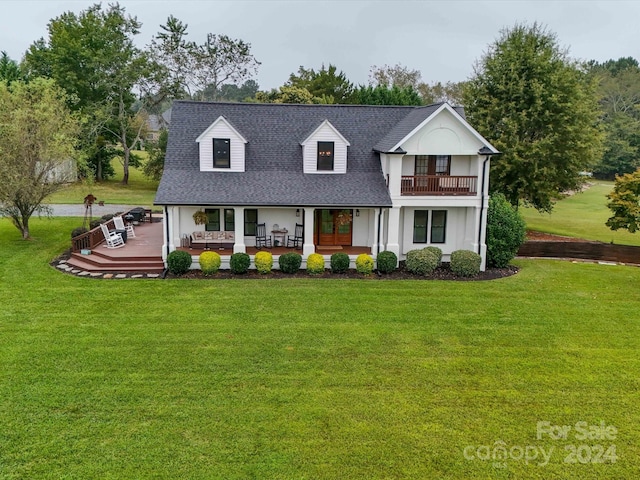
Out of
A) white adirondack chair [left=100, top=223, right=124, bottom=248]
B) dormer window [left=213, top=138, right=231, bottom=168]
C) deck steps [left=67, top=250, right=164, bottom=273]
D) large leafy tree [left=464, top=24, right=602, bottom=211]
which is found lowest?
deck steps [left=67, top=250, right=164, bottom=273]

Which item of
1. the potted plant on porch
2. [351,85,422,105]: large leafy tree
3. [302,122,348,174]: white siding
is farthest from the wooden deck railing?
[351,85,422,105]: large leafy tree

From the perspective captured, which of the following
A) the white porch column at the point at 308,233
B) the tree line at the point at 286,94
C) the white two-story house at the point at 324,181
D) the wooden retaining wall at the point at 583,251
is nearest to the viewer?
the white two-story house at the point at 324,181

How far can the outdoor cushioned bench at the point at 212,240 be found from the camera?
21.1 m

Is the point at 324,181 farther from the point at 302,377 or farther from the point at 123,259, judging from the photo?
the point at 302,377

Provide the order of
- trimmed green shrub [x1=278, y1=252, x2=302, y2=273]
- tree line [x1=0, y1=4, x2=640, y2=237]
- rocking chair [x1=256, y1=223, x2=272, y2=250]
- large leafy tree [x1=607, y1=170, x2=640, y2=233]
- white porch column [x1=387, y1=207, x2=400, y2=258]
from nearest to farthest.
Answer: trimmed green shrub [x1=278, y1=252, x2=302, y2=273], white porch column [x1=387, y1=207, x2=400, y2=258], rocking chair [x1=256, y1=223, x2=272, y2=250], large leafy tree [x1=607, y1=170, x2=640, y2=233], tree line [x1=0, y1=4, x2=640, y2=237]

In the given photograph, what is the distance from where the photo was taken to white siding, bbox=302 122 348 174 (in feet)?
69.1

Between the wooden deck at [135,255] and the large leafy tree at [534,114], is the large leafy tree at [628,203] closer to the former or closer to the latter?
the large leafy tree at [534,114]

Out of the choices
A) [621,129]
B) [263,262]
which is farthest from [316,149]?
[621,129]

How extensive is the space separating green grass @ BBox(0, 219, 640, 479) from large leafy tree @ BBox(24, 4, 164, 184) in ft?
101

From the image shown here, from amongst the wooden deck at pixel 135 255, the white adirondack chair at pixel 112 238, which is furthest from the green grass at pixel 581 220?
the white adirondack chair at pixel 112 238

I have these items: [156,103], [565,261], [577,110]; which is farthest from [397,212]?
[156,103]

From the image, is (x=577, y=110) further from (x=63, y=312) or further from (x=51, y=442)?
(x=51, y=442)

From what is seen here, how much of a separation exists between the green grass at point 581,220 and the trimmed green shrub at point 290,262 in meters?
18.9

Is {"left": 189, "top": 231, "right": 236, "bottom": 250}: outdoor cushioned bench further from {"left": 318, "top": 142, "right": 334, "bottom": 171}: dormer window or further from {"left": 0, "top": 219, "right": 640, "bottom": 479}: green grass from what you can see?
{"left": 318, "top": 142, "right": 334, "bottom": 171}: dormer window
